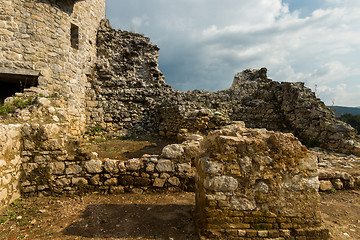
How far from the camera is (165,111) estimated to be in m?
12.1

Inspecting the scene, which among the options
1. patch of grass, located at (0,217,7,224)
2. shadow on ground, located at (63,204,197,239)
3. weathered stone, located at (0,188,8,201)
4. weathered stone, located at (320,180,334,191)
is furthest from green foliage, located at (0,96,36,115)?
weathered stone, located at (320,180,334,191)

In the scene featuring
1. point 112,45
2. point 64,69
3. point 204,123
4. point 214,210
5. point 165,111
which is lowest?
point 214,210

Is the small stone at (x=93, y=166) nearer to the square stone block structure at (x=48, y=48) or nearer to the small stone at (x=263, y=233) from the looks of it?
the small stone at (x=263, y=233)

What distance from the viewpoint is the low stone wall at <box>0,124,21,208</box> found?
3.72 m

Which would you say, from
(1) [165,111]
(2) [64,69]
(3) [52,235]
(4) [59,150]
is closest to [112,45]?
(2) [64,69]

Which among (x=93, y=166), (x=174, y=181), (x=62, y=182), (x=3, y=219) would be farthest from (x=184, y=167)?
(x=3, y=219)

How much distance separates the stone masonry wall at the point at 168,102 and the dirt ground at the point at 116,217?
616cm

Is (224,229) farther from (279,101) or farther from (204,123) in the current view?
(279,101)

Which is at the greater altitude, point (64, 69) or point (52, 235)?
point (64, 69)

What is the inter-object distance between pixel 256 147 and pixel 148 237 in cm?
237

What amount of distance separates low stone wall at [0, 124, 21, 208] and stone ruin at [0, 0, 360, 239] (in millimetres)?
21

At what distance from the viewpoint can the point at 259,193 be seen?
2979 millimetres

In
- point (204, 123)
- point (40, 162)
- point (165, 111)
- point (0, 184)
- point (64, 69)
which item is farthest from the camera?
Answer: point (165, 111)

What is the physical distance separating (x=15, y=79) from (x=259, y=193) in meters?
9.96
